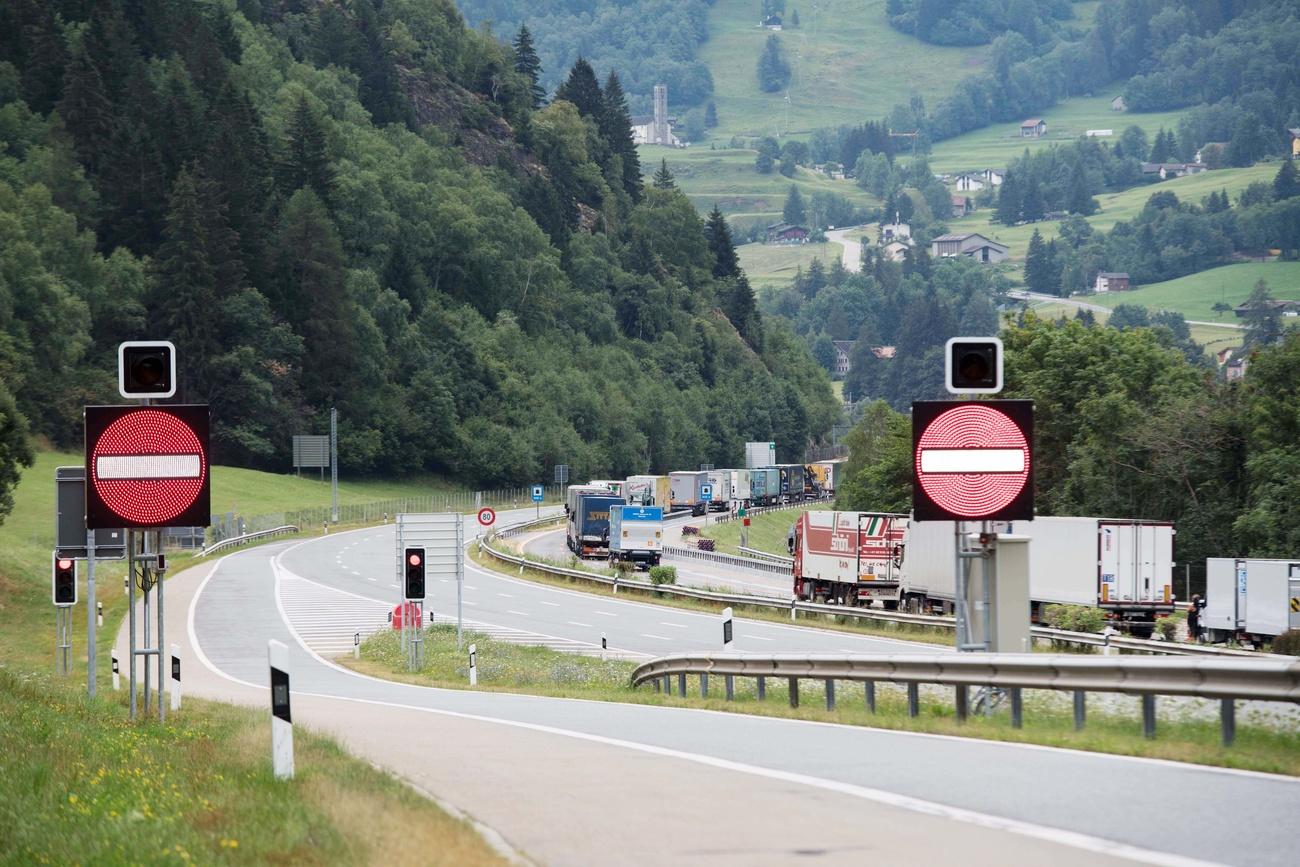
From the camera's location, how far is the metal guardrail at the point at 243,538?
81.9 metres

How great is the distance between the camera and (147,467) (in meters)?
17.7

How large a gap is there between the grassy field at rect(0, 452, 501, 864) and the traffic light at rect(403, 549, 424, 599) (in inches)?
782

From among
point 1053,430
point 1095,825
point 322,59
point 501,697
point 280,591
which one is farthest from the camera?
point 322,59

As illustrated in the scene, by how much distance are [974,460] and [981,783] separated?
14.9ft

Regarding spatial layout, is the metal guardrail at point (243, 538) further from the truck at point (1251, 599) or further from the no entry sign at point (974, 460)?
→ the no entry sign at point (974, 460)

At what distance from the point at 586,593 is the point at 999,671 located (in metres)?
49.6

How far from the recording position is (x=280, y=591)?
61.6 meters

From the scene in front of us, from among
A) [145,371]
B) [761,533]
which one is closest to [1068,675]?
[145,371]

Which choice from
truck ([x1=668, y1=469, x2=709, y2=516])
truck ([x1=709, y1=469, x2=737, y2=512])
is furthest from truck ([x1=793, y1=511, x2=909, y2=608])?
truck ([x1=709, y1=469, x2=737, y2=512])

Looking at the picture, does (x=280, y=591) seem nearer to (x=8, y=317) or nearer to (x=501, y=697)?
(x=501, y=697)

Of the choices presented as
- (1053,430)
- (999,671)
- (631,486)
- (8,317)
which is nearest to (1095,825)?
(999,671)

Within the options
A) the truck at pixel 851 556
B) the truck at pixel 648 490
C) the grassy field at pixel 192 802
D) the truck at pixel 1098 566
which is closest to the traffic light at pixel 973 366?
the grassy field at pixel 192 802

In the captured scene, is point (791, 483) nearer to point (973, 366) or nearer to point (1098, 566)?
point (1098, 566)

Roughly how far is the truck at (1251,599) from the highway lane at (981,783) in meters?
33.7
